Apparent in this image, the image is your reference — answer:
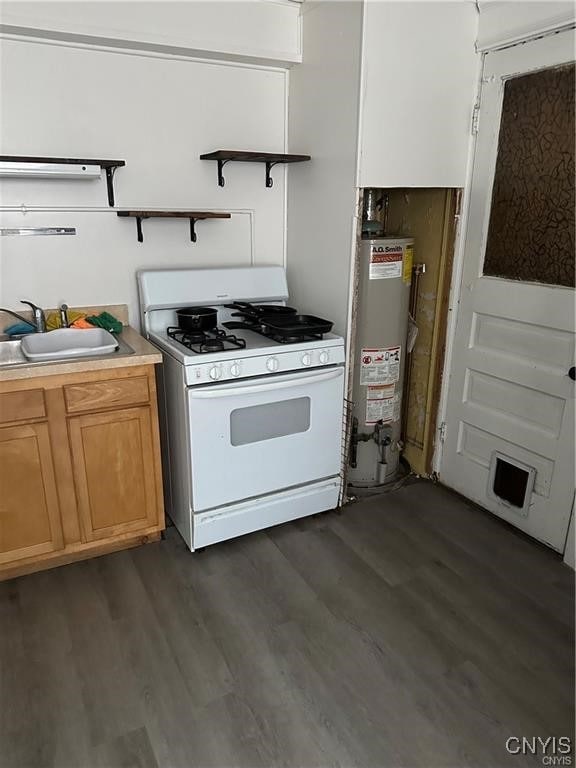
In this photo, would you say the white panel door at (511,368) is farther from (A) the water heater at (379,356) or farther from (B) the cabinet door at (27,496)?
(B) the cabinet door at (27,496)

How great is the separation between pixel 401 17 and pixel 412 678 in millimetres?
2515

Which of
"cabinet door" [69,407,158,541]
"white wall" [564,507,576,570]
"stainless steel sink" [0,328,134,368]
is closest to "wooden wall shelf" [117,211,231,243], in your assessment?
Result: "stainless steel sink" [0,328,134,368]

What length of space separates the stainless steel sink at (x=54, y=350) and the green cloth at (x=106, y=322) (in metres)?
0.04

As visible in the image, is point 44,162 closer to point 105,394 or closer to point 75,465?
point 105,394

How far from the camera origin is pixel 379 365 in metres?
2.78

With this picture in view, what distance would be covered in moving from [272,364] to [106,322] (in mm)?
806

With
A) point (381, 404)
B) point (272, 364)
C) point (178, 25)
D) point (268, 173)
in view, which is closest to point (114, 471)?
point (272, 364)

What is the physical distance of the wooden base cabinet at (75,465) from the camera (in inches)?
80.3

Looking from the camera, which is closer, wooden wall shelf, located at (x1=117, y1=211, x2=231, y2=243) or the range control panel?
the range control panel

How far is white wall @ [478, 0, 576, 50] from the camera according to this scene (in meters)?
2.07

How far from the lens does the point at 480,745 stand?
62.7 inches

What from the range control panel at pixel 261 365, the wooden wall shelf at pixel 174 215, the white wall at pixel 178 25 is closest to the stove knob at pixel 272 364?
the range control panel at pixel 261 365

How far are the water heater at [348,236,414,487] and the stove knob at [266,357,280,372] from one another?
0.56 meters

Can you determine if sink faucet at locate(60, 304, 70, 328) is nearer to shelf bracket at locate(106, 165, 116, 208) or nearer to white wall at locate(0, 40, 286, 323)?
white wall at locate(0, 40, 286, 323)
